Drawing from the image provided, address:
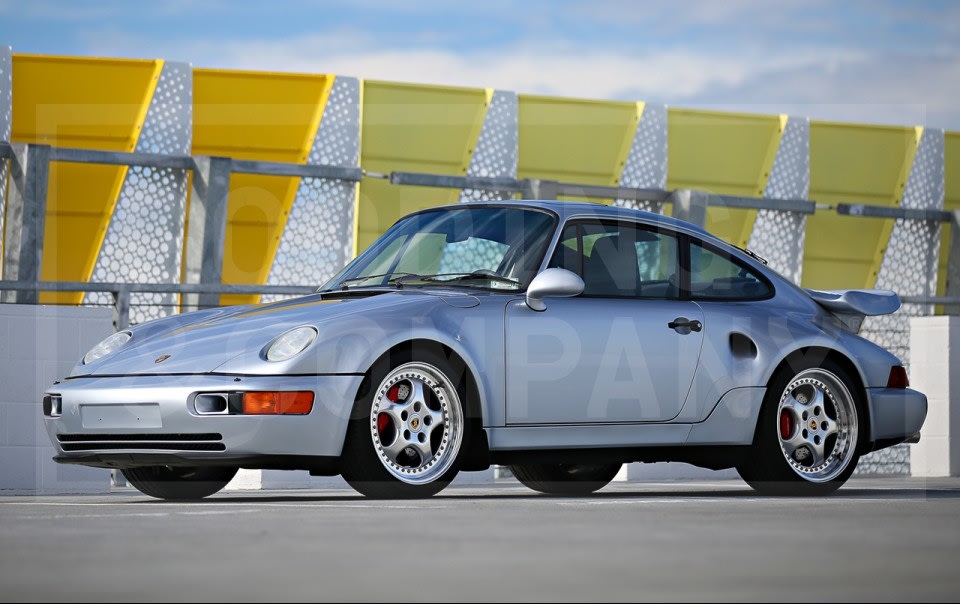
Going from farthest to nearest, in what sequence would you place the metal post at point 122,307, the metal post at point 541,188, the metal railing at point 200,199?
the metal post at point 541,188 → the metal railing at point 200,199 → the metal post at point 122,307

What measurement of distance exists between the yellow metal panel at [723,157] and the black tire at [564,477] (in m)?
6.94

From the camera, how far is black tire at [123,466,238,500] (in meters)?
8.51

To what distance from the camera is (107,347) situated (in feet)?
27.2

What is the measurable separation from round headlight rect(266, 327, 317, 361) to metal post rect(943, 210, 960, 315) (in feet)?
32.1

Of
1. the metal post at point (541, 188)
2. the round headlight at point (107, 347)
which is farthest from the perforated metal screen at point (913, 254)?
the round headlight at point (107, 347)

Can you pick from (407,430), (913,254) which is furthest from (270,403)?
(913,254)

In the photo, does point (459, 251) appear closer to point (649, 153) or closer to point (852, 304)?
point (852, 304)

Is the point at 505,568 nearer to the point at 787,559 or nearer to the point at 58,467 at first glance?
the point at 787,559

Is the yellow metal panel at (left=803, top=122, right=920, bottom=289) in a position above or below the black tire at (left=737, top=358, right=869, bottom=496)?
above

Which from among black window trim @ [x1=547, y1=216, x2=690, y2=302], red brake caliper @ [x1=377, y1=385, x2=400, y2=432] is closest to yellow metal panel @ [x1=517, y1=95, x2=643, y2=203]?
black window trim @ [x1=547, y1=216, x2=690, y2=302]

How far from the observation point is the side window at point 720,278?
891cm

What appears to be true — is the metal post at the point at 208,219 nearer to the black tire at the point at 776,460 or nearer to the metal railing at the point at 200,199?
the metal railing at the point at 200,199

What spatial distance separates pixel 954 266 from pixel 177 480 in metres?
10.00

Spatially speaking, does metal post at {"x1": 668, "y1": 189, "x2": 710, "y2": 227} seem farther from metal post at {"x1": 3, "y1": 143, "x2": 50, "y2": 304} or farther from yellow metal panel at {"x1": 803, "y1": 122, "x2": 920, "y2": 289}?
metal post at {"x1": 3, "y1": 143, "x2": 50, "y2": 304}
